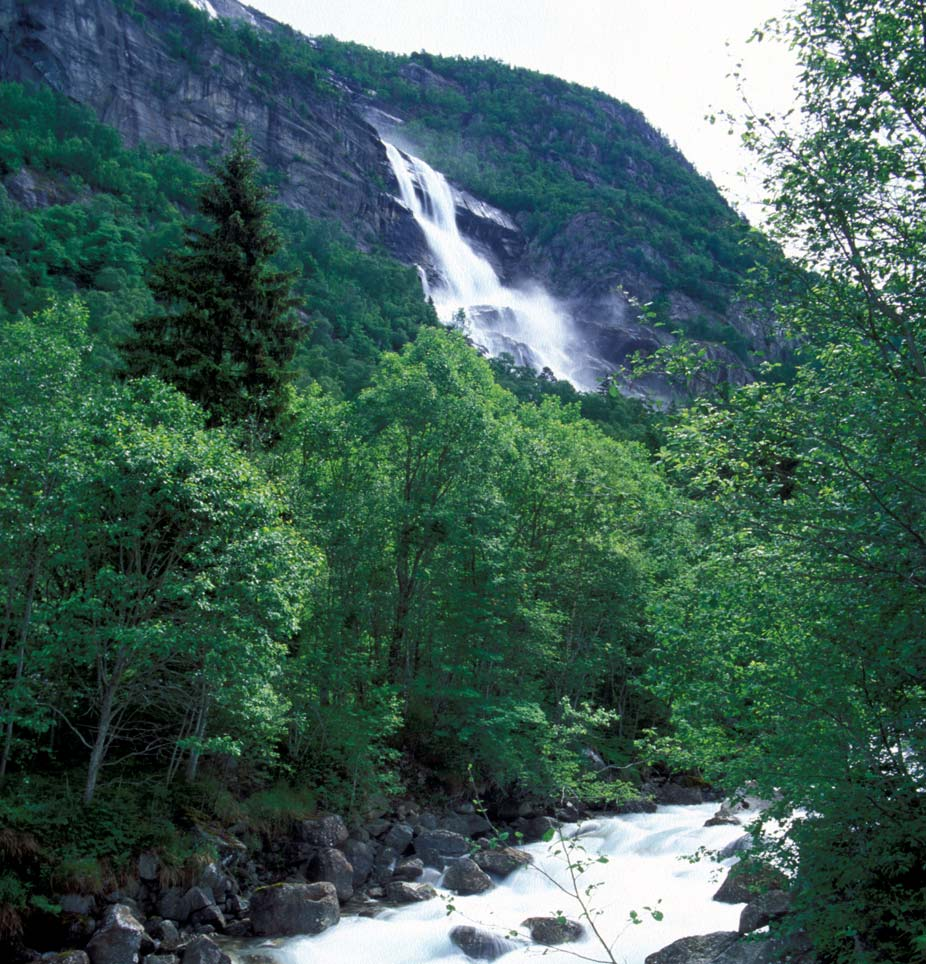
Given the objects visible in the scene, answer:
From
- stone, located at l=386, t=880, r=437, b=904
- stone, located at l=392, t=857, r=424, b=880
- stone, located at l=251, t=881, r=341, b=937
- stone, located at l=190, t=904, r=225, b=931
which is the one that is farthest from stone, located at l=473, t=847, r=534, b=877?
stone, located at l=190, t=904, r=225, b=931

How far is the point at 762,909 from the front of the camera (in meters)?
12.3

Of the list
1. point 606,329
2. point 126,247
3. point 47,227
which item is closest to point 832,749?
point 126,247

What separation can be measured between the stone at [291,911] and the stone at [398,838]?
4020 mm

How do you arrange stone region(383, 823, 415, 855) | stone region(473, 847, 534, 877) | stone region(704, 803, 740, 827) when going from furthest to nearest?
stone region(704, 803, 740, 827), stone region(383, 823, 415, 855), stone region(473, 847, 534, 877)

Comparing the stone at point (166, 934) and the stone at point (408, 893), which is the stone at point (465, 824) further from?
the stone at point (166, 934)

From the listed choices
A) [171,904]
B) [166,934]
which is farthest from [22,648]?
[166,934]

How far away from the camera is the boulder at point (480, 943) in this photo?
13.5 metres

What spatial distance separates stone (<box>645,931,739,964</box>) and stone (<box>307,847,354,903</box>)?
6.64 m

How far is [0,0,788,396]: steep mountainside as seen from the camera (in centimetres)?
8994

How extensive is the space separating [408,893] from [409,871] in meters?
1.27

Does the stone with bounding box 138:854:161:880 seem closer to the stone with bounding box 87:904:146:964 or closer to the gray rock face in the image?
the stone with bounding box 87:904:146:964

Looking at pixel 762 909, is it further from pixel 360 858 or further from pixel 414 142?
pixel 414 142

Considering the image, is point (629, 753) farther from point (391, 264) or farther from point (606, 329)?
point (606, 329)

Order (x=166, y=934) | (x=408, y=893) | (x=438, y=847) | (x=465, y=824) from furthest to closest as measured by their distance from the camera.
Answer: (x=465, y=824) < (x=438, y=847) < (x=408, y=893) < (x=166, y=934)
